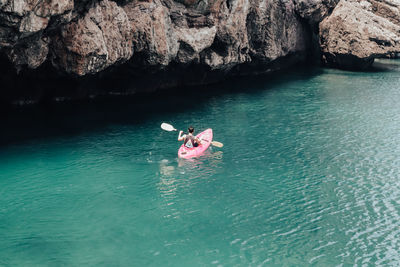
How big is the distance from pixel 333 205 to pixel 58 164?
40.7ft

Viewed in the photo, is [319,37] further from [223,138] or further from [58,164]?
[58,164]

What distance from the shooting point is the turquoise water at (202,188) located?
46.3 feet

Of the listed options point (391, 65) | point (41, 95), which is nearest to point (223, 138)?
point (41, 95)

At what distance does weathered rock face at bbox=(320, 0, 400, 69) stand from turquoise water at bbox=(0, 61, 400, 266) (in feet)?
49.7

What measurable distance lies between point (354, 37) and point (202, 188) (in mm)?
32726

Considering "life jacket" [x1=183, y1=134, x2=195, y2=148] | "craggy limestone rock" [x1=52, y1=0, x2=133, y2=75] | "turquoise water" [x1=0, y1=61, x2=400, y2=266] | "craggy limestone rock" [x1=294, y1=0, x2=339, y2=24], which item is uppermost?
"craggy limestone rock" [x1=294, y1=0, x2=339, y2=24]

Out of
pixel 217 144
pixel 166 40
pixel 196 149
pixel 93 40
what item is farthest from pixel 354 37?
pixel 93 40

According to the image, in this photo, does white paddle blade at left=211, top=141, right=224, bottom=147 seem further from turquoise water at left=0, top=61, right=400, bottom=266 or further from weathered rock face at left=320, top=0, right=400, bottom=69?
weathered rock face at left=320, top=0, right=400, bottom=69

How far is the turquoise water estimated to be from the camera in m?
14.1

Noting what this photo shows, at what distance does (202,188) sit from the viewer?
18.4 m

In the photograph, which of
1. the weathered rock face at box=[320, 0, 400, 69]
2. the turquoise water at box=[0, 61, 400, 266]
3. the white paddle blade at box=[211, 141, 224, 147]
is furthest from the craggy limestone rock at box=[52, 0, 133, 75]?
the weathered rock face at box=[320, 0, 400, 69]

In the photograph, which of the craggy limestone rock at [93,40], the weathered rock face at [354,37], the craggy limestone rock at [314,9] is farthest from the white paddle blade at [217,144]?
the weathered rock face at [354,37]

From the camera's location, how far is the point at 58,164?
66.8 ft

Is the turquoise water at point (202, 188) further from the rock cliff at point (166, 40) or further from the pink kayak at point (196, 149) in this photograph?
the rock cliff at point (166, 40)
